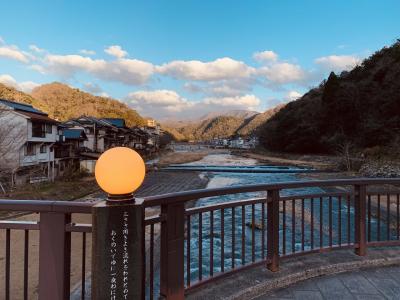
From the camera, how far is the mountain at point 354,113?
4100 cm

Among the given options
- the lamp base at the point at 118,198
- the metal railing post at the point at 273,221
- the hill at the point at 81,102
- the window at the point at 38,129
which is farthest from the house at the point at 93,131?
the hill at the point at 81,102

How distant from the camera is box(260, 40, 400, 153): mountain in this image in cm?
4100

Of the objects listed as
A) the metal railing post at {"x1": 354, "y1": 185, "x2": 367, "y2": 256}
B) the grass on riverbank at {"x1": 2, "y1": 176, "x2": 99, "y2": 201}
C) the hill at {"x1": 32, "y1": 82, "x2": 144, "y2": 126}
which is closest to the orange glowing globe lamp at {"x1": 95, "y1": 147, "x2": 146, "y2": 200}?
the metal railing post at {"x1": 354, "y1": 185, "x2": 367, "y2": 256}

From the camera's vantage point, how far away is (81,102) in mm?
115188

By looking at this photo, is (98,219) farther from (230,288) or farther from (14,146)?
(14,146)

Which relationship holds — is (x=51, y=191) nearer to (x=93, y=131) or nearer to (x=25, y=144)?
Answer: (x=25, y=144)

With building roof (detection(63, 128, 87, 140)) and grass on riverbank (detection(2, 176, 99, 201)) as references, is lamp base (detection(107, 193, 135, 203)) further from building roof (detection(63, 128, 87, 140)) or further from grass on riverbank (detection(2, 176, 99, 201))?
building roof (detection(63, 128, 87, 140))

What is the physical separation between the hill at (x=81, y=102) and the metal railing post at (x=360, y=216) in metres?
102

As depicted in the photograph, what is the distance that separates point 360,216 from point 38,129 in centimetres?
2835

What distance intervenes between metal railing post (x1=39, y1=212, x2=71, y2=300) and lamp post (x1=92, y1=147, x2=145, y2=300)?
425mm

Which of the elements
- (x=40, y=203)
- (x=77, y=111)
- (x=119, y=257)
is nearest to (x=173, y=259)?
(x=119, y=257)

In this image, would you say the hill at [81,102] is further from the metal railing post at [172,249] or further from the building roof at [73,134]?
the metal railing post at [172,249]

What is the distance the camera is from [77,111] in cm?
9956

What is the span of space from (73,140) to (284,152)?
43526 mm
